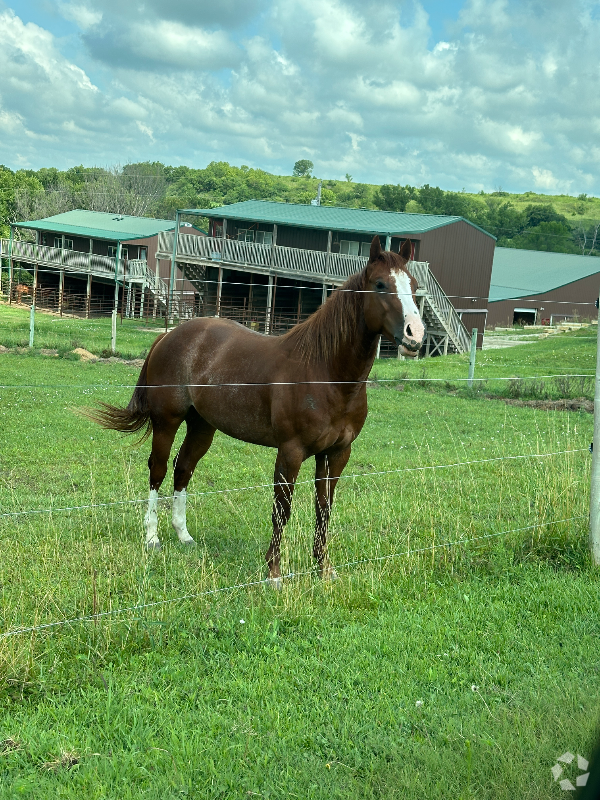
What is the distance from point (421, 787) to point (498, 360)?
75.3 feet

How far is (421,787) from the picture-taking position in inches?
115

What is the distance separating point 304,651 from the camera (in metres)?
4.23

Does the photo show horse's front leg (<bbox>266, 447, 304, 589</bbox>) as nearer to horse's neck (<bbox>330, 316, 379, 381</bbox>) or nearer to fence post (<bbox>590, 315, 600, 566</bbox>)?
horse's neck (<bbox>330, 316, 379, 381</bbox>)

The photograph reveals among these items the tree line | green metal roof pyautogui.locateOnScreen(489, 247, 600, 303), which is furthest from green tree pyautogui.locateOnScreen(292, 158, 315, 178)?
Result: green metal roof pyautogui.locateOnScreen(489, 247, 600, 303)

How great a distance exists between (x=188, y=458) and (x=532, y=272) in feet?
162

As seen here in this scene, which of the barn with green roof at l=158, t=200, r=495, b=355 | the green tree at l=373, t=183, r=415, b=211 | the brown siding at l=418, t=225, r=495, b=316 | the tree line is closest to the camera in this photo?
the barn with green roof at l=158, t=200, r=495, b=355

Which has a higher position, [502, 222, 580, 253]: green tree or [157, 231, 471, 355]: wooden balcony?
[502, 222, 580, 253]: green tree

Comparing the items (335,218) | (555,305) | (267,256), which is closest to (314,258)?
(267,256)

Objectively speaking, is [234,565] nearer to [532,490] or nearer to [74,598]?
[74,598]

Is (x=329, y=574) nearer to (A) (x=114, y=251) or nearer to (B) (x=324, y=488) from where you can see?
(B) (x=324, y=488)

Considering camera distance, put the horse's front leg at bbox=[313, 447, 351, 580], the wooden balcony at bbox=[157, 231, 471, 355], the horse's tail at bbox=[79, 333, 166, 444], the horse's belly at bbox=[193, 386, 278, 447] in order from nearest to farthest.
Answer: the horse's front leg at bbox=[313, 447, 351, 580] → the horse's belly at bbox=[193, 386, 278, 447] → the horse's tail at bbox=[79, 333, 166, 444] → the wooden balcony at bbox=[157, 231, 471, 355]

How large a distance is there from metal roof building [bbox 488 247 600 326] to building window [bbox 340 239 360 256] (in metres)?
10.3

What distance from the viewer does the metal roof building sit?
148 ft

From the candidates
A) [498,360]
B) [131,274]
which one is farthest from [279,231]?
[498,360]
